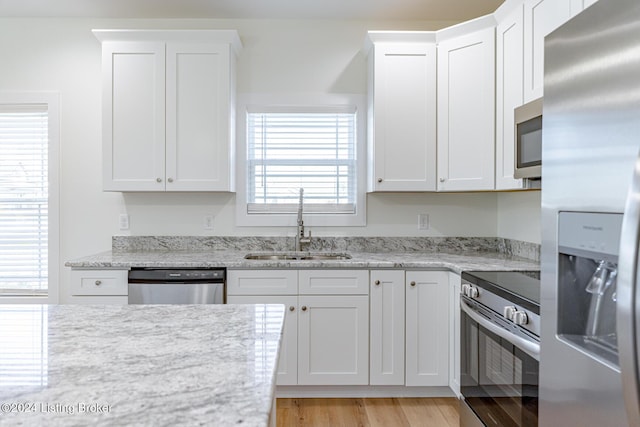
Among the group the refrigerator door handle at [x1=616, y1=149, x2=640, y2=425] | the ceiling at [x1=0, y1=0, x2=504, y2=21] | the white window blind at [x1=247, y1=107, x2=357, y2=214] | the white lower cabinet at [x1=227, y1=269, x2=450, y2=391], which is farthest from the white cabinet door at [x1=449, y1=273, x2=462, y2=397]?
the ceiling at [x1=0, y1=0, x2=504, y2=21]

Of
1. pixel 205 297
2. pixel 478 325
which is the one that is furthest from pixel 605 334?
pixel 205 297

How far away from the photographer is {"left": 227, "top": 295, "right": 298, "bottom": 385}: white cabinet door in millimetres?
2627

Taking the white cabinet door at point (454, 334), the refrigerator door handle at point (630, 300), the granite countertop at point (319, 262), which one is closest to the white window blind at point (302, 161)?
the granite countertop at point (319, 262)

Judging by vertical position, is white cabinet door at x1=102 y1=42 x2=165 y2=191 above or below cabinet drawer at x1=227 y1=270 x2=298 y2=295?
above

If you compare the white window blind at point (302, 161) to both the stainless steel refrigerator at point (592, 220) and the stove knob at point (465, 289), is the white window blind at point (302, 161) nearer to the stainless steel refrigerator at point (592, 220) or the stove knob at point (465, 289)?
the stove knob at point (465, 289)

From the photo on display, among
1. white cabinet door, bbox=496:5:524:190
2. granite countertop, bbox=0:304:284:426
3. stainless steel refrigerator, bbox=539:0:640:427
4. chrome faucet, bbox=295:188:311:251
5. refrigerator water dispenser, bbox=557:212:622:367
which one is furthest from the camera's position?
chrome faucet, bbox=295:188:311:251

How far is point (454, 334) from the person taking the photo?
8.48ft

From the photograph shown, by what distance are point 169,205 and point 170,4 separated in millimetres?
1434

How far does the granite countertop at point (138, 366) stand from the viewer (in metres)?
0.66

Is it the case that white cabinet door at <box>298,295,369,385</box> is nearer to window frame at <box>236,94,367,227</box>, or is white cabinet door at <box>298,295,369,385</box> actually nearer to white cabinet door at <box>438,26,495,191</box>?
window frame at <box>236,94,367,227</box>

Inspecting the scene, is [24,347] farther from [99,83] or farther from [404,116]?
[99,83]

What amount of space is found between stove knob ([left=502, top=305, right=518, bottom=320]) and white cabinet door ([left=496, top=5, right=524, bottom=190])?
93 cm

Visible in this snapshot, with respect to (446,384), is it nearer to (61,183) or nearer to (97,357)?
(97,357)

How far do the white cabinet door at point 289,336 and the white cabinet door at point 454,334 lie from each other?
3.11ft
